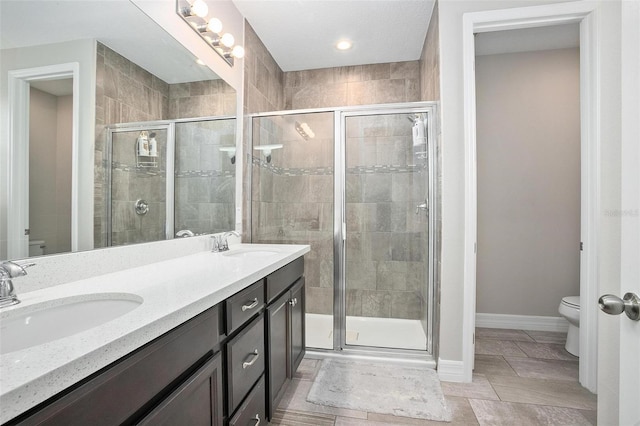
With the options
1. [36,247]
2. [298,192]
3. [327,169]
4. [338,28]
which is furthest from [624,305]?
[338,28]

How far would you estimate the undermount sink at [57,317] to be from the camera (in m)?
0.71

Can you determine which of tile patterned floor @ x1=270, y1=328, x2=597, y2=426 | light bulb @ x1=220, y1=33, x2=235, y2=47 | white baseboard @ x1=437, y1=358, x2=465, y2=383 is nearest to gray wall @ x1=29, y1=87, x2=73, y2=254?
light bulb @ x1=220, y1=33, x2=235, y2=47

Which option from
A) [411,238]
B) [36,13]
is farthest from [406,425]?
[36,13]

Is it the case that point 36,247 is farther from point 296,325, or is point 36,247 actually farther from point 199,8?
point 199,8

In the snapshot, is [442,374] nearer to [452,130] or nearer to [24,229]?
[452,130]

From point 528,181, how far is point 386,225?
144 cm

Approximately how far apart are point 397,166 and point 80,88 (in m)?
2.05

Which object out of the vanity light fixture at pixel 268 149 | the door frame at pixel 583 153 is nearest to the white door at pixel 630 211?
the door frame at pixel 583 153

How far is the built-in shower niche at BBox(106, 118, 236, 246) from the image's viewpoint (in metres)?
1.24

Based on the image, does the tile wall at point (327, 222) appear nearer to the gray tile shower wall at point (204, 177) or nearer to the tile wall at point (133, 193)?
the gray tile shower wall at point (204, 177)

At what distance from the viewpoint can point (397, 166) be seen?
2.45 meters

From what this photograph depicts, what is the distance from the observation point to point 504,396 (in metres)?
1.80

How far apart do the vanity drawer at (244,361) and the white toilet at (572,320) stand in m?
2.28

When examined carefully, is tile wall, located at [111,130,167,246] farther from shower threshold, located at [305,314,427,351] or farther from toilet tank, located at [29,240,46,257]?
shower threshold, located at [305,314,427,351]
